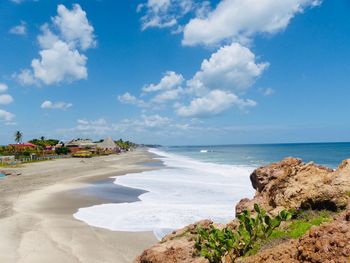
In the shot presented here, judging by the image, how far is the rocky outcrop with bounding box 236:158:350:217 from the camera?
27.2ft

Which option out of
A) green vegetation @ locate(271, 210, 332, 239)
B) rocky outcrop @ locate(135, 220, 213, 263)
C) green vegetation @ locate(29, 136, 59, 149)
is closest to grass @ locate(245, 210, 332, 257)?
green vegetation @ locate(271, 210, 332, 239)

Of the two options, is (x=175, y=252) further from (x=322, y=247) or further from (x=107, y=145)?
(x=107, y=145)

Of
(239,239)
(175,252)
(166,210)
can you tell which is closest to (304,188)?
(239,239)

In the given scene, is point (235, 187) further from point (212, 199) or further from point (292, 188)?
point (292, 188)

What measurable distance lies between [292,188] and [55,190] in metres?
24.9

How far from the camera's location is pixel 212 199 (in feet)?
77.6

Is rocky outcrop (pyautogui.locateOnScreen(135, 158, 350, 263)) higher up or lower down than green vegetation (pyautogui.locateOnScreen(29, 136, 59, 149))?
lower down

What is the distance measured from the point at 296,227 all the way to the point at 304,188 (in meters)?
1.56

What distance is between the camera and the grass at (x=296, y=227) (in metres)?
6.91

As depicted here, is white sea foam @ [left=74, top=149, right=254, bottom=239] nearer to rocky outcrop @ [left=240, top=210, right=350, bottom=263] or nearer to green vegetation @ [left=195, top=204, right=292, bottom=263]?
green vegetation @ [left=195, top=204, right=292, bottom=263]

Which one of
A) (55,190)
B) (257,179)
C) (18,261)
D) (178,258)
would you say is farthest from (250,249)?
(55,190)

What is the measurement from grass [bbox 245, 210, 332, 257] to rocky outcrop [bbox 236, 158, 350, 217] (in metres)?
0.29

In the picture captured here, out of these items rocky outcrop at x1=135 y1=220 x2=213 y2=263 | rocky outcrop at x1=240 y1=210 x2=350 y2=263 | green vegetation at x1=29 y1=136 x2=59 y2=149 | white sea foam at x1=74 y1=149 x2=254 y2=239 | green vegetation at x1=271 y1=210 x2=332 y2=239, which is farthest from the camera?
green vegetation at x1=29 y1=136 x2=59 y2=149

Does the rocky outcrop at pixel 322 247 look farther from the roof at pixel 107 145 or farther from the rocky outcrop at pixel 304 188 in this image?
the roof at pixel 107 145
